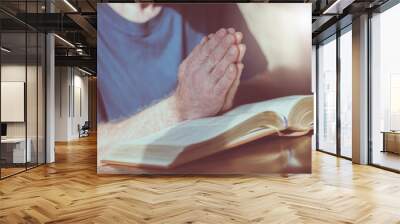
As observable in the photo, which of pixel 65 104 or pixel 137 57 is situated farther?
pixel 65 104

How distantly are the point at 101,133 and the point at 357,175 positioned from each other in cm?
451

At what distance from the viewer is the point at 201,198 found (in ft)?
15.4

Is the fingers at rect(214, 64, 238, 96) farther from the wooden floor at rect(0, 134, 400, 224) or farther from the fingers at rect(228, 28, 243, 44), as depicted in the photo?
the wooden floor at rect(0, 134, 400, 224)

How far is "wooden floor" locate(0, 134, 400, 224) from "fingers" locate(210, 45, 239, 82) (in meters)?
1.74

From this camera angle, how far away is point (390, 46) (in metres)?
7.16

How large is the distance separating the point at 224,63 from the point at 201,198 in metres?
2.55

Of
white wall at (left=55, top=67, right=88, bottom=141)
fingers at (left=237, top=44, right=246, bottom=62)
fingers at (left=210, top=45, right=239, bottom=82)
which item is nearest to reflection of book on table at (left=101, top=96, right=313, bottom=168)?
fingers at (left=210, top=45, right=239, bottom=82)

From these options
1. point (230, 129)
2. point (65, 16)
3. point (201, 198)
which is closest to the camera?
point (201, 198)

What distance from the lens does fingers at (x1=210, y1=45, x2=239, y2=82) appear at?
247 inches

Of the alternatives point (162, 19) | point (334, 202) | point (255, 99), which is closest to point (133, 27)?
point (162, 19)

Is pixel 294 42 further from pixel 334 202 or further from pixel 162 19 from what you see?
pixel 334 202

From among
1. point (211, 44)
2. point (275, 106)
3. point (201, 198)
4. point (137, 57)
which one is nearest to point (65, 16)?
point (137, 57)

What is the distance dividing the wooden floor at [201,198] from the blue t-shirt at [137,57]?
1345 mm

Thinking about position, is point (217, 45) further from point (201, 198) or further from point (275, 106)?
point (201, 198)
